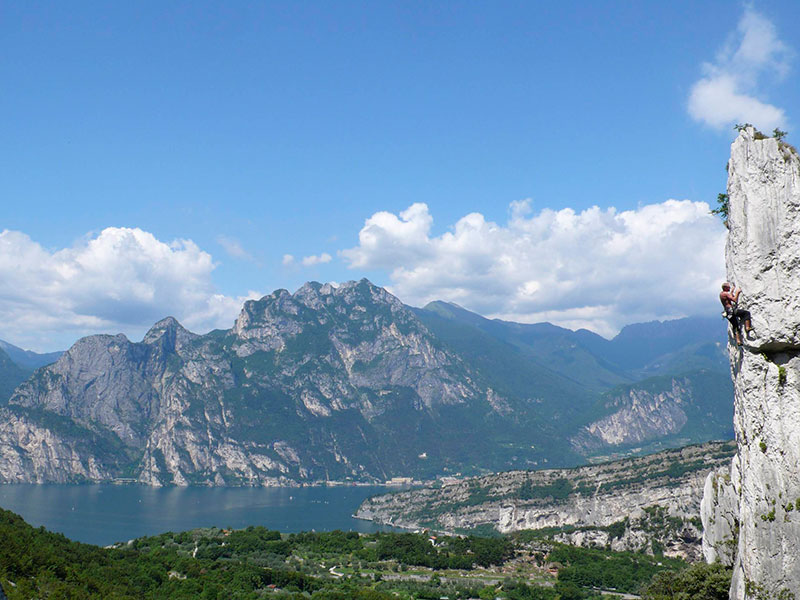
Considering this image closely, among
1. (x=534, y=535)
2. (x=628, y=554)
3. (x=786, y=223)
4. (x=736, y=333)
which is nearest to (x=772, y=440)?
(x=736, y=333)

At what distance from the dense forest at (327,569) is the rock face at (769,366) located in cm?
1275

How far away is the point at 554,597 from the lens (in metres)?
86.1

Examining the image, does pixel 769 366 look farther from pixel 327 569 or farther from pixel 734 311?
pixel 327 569

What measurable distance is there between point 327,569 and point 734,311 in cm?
9147

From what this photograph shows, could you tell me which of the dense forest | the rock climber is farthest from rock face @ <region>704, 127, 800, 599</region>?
the dense forest

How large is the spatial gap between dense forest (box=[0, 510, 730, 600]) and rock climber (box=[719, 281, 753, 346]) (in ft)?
55.3

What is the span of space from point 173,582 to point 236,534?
49.5 m

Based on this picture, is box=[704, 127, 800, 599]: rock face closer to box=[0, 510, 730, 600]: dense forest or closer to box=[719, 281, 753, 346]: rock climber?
box=[719, 281, 753, 346]: rock climber

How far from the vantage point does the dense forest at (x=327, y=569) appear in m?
54.2

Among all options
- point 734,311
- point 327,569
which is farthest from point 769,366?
point 327,569

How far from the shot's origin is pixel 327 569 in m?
103

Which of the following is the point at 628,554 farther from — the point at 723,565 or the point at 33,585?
the point at 33,585

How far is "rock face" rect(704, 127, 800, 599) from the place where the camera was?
2378 centimetres

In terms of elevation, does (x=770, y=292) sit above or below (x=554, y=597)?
above
